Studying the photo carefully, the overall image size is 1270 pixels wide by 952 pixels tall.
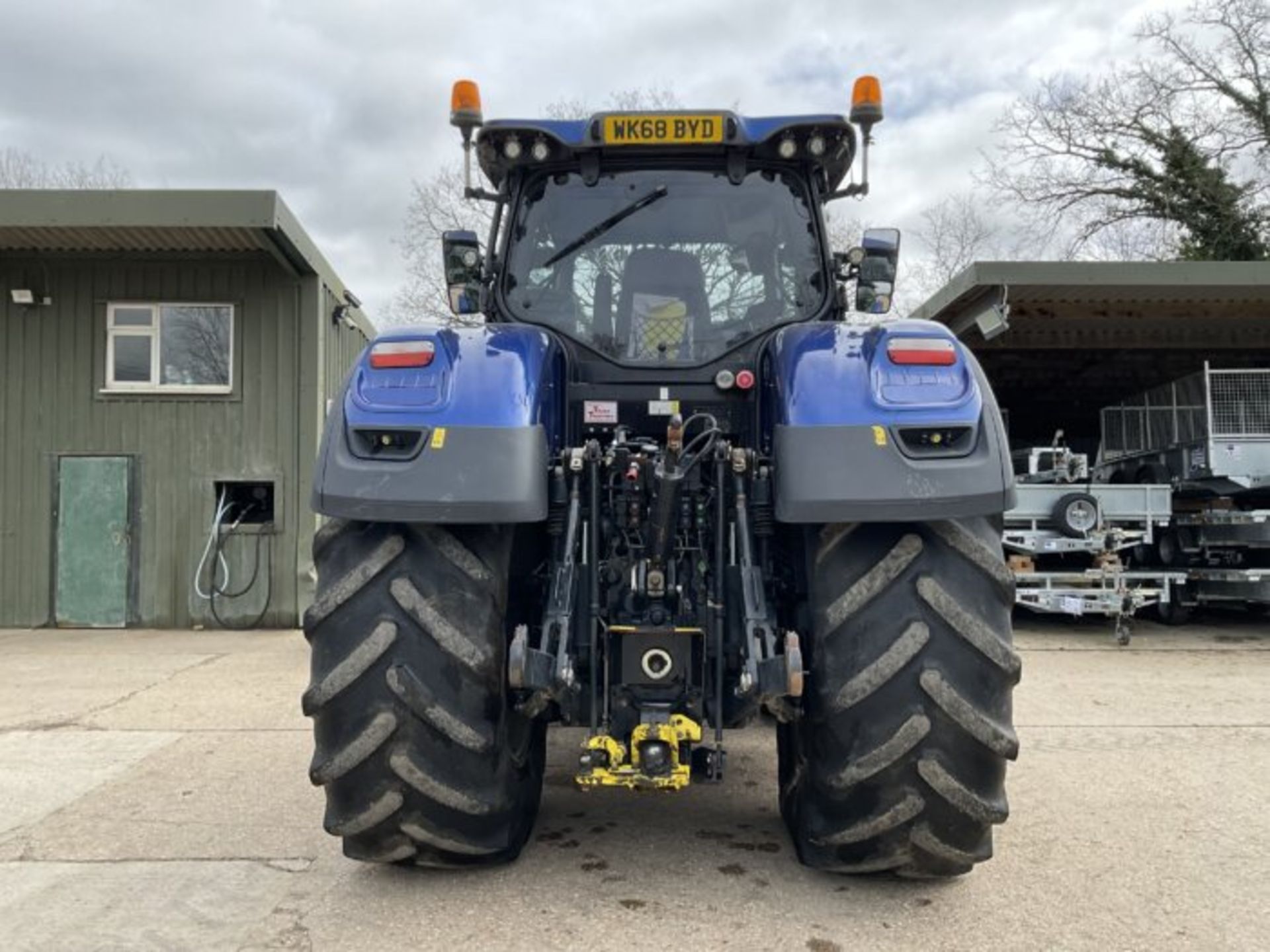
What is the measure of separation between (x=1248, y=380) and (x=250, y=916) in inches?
448

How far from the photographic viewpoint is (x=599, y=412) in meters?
3.64

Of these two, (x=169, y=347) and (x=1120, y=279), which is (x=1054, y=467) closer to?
(x=1120, y=279)

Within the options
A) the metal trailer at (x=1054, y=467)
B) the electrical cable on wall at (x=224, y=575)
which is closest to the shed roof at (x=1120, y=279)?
the metal trailer at (x=1054, y=467)

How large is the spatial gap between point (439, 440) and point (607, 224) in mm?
1438

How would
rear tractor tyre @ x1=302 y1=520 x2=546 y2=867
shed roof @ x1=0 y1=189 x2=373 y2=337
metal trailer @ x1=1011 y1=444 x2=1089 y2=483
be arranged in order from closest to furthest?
rear tractor tyre @ x1=302 y1=520 x2=546 y2=867 → shed roof @ x1=0 y1=189 x2=373 y2=337 → metal trailer @ x1=1011 y1=444 x2=1089 y2=483

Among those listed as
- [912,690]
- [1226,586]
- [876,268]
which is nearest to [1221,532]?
[1226,586]

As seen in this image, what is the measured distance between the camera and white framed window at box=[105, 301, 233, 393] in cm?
1048

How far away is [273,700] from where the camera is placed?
6473 mm

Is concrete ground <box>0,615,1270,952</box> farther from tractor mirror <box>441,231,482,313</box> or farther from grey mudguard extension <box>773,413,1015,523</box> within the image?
tractor mirror <box>441,231,482,313</box>

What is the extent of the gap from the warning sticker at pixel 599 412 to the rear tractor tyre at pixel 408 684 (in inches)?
31.9

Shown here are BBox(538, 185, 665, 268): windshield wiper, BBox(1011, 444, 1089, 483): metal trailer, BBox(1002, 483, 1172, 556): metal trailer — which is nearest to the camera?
BBox(538, 185, 665, 268): windshield wiper

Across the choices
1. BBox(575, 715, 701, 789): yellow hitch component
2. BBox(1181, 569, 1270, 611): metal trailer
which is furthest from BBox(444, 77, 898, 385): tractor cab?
BBox(1181, 569, 1270, 611): metal trailer

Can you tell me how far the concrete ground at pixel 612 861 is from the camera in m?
2.84

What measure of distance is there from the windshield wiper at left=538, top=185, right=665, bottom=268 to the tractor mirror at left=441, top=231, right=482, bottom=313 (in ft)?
0.97
